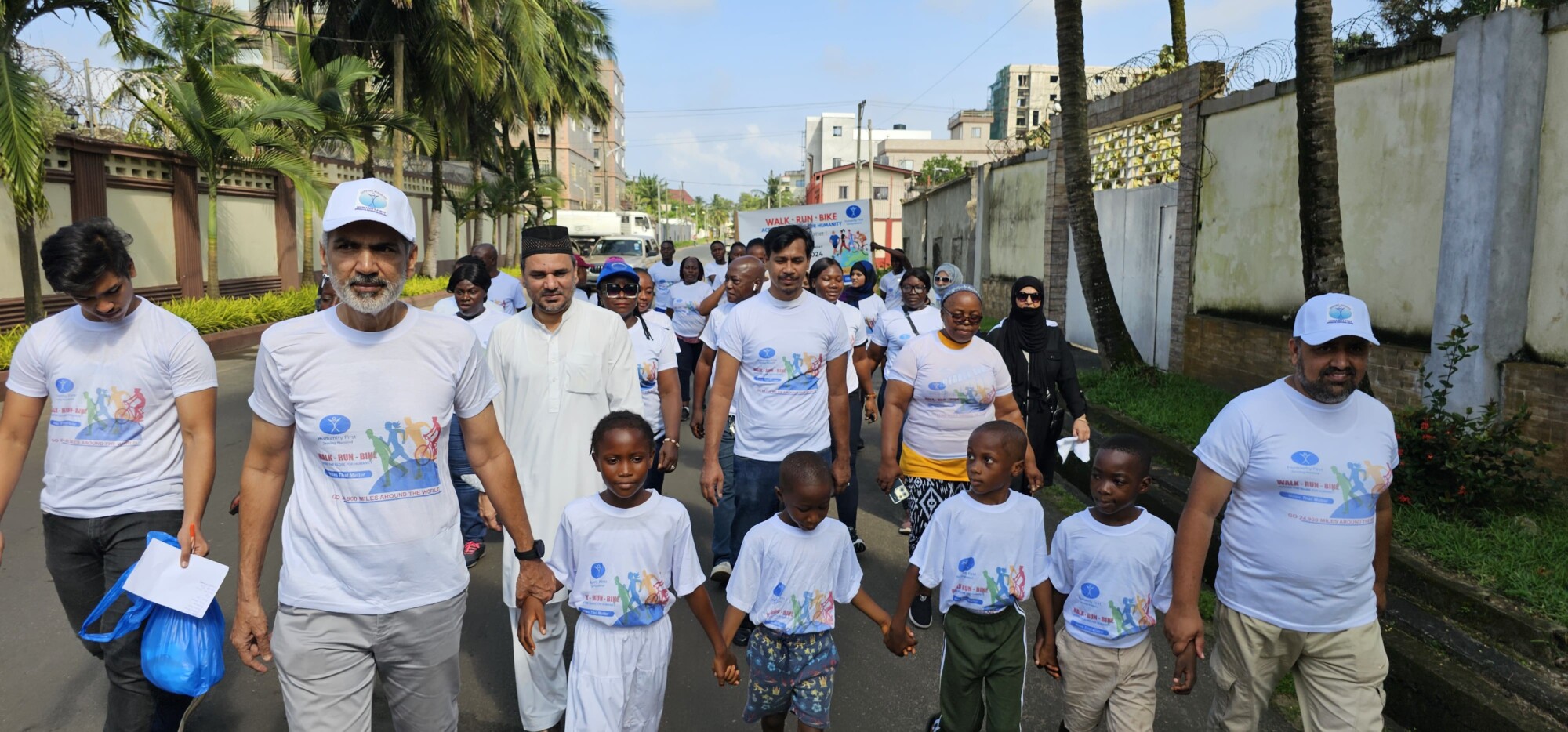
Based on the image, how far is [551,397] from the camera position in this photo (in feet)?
13.0

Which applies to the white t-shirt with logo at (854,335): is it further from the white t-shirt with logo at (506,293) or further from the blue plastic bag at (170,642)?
the blue plastic bag at (170,642)

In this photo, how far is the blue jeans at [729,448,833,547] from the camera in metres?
4.93

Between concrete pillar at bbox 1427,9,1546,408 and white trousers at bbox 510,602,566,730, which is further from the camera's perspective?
concrete pillar at bbox 1427,9,1546,408

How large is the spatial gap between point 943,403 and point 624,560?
89.2 inches

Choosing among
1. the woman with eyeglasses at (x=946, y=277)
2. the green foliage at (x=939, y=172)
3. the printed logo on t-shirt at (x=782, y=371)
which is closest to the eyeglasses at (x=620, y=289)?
the printed logo on t-shirt at (x=782, y=371)

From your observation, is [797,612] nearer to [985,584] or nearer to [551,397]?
[985,584]

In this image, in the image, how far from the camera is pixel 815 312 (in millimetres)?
4969

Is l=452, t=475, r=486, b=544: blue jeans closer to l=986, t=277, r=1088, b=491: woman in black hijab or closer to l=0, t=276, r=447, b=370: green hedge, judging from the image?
l=986, t=277, r=1088, b=491: woman in black hijab

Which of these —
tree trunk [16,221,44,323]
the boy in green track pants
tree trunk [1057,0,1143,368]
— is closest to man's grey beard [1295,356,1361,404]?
the boy in green track pants

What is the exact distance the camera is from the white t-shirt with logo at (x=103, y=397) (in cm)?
335

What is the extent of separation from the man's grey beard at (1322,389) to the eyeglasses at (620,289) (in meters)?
3.69

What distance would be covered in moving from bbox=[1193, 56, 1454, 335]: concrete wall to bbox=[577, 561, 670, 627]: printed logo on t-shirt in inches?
280

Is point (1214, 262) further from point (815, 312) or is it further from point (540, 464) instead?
point (540, 464)

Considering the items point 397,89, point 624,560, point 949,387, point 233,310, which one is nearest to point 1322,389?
point 949,387
